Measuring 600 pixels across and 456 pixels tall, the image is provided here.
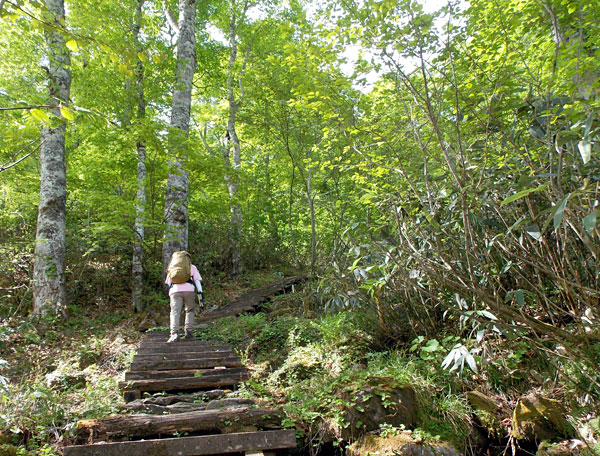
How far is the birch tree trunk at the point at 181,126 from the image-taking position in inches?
379

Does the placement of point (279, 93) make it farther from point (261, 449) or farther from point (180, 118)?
point (261, 449)

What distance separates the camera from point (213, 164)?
927cm

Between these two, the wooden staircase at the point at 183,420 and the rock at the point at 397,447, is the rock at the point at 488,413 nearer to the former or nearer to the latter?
the rock at the point at 397,447

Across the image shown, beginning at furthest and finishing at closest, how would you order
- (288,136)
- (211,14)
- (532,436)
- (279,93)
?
(211,14)
(288,136)
(279,93)
(532,436)

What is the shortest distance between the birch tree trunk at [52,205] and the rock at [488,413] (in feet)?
25.6

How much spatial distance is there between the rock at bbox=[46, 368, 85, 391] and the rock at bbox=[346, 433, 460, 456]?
386cm

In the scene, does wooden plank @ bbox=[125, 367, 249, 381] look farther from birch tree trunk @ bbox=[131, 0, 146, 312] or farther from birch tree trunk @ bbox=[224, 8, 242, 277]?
birch tree trunk @ bbox=[224, 8, 242, 277]

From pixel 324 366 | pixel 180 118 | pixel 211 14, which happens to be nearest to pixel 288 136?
pixel 180 118

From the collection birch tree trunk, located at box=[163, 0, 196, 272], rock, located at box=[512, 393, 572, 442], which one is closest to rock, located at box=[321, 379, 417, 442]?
rock, located at box=[512, 393, 572, 442]

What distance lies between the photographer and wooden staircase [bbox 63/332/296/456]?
3.12 m

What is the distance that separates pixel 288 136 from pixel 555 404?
11.7 m

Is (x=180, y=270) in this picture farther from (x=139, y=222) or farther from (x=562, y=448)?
(x=562, y=448)

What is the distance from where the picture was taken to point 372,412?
12.2ft

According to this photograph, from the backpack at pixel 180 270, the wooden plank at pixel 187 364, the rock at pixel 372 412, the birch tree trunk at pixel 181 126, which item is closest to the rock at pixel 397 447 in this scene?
the rock at pixel 372 412
